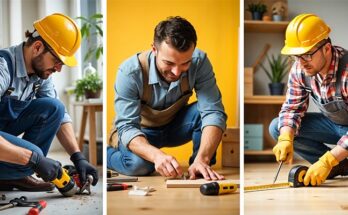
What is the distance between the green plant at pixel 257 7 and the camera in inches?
80.5

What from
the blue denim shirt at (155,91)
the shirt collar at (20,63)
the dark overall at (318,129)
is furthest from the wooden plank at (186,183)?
the shirt collar at (20,63)

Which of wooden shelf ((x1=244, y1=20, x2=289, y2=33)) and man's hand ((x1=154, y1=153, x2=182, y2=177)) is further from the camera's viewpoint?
wooden shelf ((x1=244, y1=20, x2=289, y2=33))

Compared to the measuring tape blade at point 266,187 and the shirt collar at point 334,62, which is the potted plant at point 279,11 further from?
the measuring tape blade at point 266,187

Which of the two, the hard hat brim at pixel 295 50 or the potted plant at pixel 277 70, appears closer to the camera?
the hard hat brim at pixel 295 50

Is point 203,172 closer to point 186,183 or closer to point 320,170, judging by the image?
point 186,183

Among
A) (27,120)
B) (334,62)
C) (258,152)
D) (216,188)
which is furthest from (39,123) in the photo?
(334,62)

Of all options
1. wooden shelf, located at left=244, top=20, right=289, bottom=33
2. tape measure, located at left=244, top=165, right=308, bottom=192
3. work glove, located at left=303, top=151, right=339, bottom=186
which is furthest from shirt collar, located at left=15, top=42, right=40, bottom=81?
work glove, located at left=303, top=151, right=339, bottom=186

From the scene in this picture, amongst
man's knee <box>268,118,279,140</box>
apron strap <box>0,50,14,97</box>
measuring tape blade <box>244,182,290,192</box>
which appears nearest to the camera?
apron strap <box>0,50,14,97</box>

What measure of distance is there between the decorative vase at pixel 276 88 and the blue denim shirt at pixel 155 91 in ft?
1.04

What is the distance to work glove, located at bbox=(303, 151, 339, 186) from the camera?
1952 millimetres

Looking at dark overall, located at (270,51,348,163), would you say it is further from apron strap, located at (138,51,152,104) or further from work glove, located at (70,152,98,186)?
work glove, located at (70,152,98,186)

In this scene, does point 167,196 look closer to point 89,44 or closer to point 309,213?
point 309,213

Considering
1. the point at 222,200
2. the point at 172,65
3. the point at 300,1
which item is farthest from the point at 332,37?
the point at 222,200

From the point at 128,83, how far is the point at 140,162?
13.0 inches
